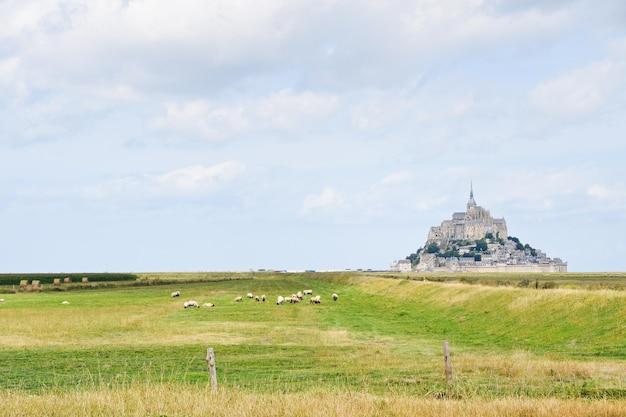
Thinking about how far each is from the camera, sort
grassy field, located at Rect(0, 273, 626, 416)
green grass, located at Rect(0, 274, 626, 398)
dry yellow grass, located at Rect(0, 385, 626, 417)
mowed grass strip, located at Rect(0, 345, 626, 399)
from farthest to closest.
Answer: green grass, located at Rect(0, 274, 626, 398), mowed grass strip, located at Rect(0, 345, 626, 399), grassy field, located at Rect(0, 273, 626, 416), dry yellow grass, located at Rect(0, 385, 626, 417)

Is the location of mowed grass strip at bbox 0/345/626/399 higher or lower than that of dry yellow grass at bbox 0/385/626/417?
lower

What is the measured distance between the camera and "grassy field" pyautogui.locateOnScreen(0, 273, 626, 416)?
64.2ft

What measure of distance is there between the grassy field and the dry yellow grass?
8 cm

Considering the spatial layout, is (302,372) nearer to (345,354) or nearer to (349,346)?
(345,354)

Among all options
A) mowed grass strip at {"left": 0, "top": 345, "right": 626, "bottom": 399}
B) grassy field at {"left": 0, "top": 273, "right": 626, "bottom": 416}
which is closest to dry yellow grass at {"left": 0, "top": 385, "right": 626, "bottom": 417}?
grassy field at {"left": 0, "top": 273, "right": 626, "bottom": 416}

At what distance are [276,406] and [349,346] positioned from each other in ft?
71.9

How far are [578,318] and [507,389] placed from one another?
2412cm

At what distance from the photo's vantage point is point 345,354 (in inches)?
1390

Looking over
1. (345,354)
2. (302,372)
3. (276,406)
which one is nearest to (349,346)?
(345,354)

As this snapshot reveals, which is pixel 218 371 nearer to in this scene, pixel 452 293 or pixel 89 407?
pixel 89 407

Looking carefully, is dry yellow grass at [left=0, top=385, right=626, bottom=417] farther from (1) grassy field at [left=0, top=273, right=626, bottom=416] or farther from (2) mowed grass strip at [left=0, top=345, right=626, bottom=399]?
(2) mowed grass strip at [left=0, top=345, right=626, bottom=399]

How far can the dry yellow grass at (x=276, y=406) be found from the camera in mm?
17000

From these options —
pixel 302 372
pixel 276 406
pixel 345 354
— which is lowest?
pixel 345 354

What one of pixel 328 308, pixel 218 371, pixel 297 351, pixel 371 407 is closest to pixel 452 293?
pixel 328 308
